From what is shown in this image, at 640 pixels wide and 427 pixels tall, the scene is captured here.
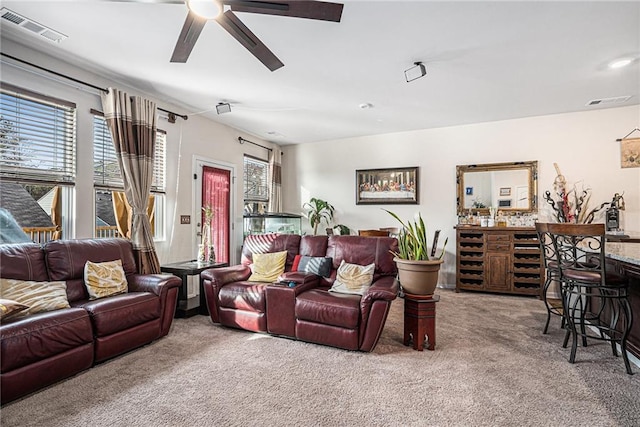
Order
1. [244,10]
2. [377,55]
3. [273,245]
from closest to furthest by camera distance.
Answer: [244,10]
[377,55]
[273,245]

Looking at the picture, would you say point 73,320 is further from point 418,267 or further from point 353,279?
point 418,267

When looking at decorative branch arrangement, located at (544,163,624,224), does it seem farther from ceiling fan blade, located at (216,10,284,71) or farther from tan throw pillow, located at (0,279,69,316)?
tan throw pillow, located at (0,279,69,316)

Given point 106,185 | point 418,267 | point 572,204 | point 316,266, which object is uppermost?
point 106,185

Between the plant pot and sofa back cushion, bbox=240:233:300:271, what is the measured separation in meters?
1.42

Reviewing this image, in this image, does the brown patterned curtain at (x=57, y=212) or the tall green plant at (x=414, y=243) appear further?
the brown patterned curtain at (x=57, y=212)

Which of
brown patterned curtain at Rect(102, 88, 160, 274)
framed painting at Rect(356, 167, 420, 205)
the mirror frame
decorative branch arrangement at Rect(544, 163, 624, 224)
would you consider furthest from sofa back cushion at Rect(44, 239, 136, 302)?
decorative branch arrangement at Rect(544, 163, 624, 224)

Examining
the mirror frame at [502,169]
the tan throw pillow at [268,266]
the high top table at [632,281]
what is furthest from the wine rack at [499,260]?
the tan throw pillow at [268,266]

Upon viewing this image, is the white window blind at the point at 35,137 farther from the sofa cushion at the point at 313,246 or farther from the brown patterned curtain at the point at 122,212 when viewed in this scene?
the sofa cushion at the point at 313,246

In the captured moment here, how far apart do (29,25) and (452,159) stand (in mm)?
5450

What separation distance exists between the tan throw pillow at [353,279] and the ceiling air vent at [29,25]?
3.26 meters

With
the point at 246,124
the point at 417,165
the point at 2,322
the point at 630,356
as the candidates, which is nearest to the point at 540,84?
the point at 417,165

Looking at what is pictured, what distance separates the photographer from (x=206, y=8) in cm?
191

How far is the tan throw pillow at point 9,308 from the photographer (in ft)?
6.76

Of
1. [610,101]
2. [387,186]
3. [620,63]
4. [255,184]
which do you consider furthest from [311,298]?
[610,101]
